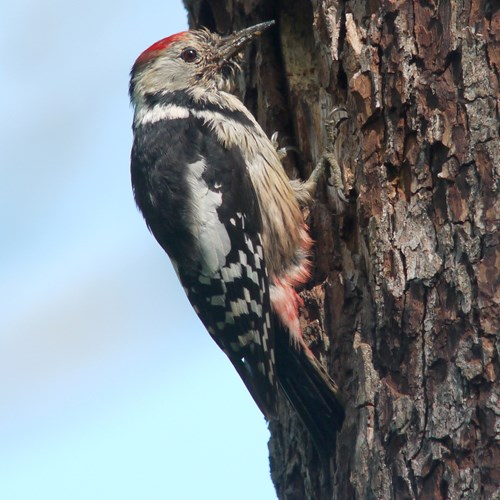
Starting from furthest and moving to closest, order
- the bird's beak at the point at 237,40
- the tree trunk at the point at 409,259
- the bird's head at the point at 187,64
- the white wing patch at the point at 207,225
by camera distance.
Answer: the bird's head at the point at 187,64 < the bird's beak at the point at 237,40 < the white wing patch at the point at 207,225 < the tree trunk at the point at 409,259

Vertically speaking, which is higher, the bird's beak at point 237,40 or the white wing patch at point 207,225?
the bird's beak at point 237,40

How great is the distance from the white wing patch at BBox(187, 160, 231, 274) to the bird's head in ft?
2.84

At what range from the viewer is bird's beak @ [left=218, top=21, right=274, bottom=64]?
14.4ft

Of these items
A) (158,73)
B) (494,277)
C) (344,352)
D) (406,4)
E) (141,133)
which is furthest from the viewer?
(158,73)

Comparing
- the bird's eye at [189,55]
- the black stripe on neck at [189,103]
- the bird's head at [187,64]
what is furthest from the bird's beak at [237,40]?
the black stripe on neck at [189,103]

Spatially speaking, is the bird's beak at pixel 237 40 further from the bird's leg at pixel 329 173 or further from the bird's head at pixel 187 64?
the bird's leg at pixel 329 173

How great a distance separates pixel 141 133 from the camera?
4.71 m

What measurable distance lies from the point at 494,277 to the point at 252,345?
1.50 m

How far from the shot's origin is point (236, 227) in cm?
425

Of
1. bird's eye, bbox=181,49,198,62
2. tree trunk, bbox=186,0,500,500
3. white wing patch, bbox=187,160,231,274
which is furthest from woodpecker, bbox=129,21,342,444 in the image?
bird's eye, bbox=181,49,198,62

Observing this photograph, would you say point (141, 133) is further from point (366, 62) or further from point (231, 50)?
point (366, 62)

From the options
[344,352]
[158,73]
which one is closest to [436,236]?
[344,352]

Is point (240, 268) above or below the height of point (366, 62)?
below

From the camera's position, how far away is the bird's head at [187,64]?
4879 millimetres
